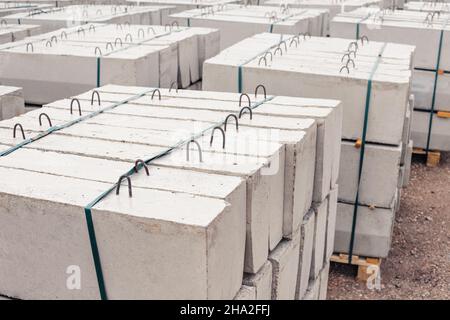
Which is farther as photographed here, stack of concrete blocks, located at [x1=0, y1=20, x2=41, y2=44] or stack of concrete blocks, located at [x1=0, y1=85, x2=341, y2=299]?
stack of concrete blocks, located at [x1=0, y1=20, x2=41, y2=44]

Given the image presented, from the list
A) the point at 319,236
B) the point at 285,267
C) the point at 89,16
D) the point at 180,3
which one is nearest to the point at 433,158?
the point at 319,236

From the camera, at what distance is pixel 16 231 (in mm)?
2758

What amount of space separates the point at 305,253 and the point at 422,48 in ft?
15.6

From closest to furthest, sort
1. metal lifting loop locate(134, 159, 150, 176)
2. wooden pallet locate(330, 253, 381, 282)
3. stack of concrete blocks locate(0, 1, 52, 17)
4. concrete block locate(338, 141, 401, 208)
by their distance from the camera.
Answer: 1. metal lifting loop locate(134, 159, 150, 176)
2. concrete block locate(338, 141, 401, 208)
3. wooden pallet locate(330, 253, 381, 282)
4. stack of concrete blocks locate(0, 1, 52, 17)

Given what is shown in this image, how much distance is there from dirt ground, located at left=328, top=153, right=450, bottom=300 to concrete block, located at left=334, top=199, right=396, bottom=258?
511mm

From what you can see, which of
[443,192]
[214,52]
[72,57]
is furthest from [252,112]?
[443,192]

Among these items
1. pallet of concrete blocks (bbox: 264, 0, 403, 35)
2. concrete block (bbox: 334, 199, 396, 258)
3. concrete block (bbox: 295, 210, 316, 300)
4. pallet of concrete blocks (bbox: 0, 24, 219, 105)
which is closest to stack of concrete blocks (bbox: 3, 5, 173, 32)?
pallet of concrete blocks (bbox: 0, 24, 219, 105)

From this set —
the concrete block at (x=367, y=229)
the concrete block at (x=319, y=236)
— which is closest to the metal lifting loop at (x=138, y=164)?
the concrete block at (x=319, y=236)

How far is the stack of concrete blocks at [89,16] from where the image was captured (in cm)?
809

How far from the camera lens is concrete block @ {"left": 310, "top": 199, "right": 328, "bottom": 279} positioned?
13.5 ft

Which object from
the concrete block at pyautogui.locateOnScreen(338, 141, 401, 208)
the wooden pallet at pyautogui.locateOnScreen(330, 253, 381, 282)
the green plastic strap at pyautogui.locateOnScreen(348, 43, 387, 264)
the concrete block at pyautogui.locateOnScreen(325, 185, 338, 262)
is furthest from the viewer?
the wooden pallet at pyautogui.locateOnScreen(330, 253, 381, 282)

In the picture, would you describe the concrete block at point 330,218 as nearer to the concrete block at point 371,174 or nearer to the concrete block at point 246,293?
the concrete block at point 371,174

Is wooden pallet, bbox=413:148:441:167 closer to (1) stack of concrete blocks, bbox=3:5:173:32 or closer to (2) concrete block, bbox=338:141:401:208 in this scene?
(2) concrete block, bbox=338:141:401:208
